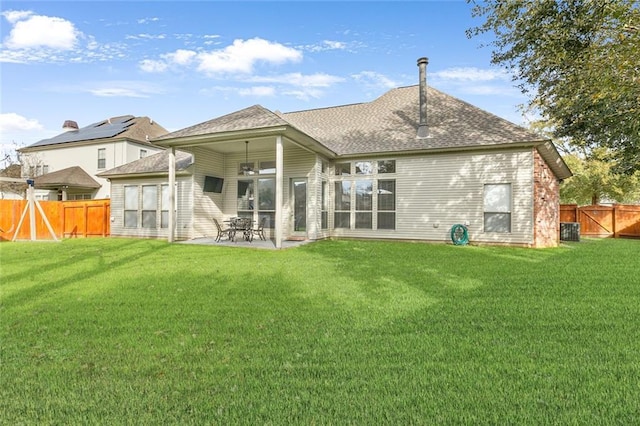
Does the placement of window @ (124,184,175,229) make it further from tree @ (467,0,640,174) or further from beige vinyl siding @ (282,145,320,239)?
tree @ (467,0,640,174)

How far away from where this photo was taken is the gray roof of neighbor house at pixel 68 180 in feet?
73.2

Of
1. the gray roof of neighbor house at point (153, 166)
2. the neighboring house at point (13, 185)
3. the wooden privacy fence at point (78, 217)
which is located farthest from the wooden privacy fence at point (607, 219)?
the neighboring house at point (13, 185)

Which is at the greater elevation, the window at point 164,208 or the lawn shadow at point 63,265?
the window at point 164,208

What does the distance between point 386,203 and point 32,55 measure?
42.2 feet

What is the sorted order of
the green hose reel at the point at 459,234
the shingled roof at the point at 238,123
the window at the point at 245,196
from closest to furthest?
the shingled roof at the point at 238,123 < the green hose reel at the point at 459,234 < the window at the point at 245,196

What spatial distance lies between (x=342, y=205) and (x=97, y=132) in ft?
74.5

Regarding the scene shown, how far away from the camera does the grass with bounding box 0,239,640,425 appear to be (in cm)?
201

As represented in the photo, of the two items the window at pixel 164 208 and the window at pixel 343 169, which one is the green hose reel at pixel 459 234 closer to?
the window at pixel 343 169

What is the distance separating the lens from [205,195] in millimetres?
12711

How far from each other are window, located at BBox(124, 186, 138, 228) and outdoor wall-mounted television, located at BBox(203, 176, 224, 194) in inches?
143

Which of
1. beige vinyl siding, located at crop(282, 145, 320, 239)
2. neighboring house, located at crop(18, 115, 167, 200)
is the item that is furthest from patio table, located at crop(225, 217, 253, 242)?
neighboring house, located at crop(18, 115, 167, 200)

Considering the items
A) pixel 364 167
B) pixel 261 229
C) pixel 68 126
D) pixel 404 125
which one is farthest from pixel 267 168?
pixel 68 126

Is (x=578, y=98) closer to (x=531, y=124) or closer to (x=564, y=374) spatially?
(x=564, y=374)

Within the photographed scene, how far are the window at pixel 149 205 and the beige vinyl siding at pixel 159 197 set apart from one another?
0.66 feet
